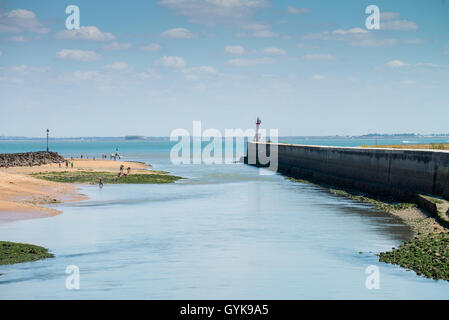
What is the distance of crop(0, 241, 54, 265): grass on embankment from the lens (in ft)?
72.6

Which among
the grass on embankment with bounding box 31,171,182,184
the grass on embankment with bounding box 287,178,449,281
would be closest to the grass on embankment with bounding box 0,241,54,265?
the grass on embankment with bounding box 287,178,449,281

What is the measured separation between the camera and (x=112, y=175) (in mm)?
68375

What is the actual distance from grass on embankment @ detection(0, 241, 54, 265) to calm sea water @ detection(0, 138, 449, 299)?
0.50m

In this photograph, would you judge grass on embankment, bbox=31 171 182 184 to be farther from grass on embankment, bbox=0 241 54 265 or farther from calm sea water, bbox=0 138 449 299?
grass on embankment, bbox=0 241 54 265

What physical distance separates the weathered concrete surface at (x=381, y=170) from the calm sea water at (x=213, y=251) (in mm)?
2946

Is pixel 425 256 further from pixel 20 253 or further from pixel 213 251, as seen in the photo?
pixel 20 253

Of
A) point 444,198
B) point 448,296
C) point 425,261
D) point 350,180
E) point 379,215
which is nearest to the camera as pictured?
point 448,296

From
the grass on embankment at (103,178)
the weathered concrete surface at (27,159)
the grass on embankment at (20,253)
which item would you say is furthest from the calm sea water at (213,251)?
the weathered concrete surface at (27,159)

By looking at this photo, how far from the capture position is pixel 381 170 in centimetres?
4422

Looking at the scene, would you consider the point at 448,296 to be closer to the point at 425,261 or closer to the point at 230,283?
the point at 425,261

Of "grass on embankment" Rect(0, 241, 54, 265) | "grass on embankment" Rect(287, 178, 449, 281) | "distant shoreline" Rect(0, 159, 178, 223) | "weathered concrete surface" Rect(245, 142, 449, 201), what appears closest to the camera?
"grass on embankment" Rect(287, 178, 449, 281)
